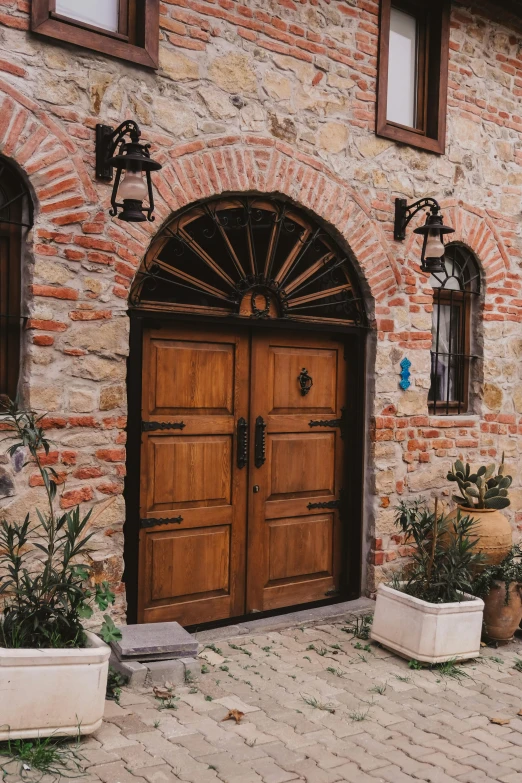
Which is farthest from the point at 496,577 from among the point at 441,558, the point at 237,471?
the point at 237,471

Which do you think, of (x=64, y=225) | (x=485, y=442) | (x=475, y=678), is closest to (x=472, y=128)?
(x=485, y=442)

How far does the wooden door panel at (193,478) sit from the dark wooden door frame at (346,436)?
9cm

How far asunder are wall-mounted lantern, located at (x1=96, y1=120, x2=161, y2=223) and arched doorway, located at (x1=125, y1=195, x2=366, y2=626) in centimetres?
54

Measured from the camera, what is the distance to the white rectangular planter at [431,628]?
15.7ft

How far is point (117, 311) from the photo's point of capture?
4574 mm

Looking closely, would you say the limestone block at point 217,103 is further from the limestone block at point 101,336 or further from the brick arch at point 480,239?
the brick arch at point 480,239

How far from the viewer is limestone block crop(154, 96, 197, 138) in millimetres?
4738

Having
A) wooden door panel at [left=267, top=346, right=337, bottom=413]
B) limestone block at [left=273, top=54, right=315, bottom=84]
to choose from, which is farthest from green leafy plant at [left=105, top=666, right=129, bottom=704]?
limestone block at [left=273, top=54, right=315, bottom=84]

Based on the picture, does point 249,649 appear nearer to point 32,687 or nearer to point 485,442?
point 32,687

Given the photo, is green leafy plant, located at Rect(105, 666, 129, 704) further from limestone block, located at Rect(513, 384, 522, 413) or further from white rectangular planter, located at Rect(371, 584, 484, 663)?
limestone block, located at Rect(513, 384, 522, 413)

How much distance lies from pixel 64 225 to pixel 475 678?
3737 millimetres

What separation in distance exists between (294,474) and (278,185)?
2108 mm

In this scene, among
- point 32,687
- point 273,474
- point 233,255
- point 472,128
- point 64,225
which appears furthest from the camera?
point 472,128

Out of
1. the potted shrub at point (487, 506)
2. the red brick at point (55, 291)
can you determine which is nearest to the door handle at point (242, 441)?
the red brick at point (55, 291)
